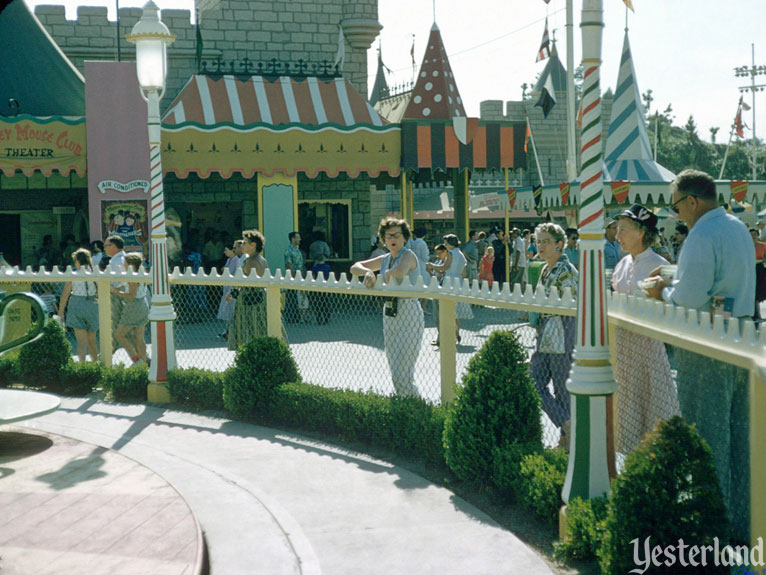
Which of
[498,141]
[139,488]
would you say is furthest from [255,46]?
[139,488]

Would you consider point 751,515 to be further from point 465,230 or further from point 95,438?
point 465,230

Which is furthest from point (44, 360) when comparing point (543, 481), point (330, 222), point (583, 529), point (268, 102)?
point (330, 222)

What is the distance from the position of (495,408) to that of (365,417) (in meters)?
1.61

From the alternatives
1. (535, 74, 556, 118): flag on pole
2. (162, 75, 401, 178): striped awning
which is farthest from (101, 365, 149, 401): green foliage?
(535, 74, 556, 118): flag on pole

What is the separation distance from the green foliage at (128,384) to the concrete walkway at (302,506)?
1.21 m

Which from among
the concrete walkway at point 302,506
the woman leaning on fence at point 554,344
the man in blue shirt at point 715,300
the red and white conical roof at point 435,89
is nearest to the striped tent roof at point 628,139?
the red and white conical roof at point 435,89

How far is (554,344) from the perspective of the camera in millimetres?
6086

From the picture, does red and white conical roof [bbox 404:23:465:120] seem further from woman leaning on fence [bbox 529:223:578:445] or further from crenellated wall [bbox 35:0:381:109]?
woman leaning on fence [bbox 529:223:578:445]

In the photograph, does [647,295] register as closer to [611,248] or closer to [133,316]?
[133,316]

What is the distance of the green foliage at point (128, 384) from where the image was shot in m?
9.04

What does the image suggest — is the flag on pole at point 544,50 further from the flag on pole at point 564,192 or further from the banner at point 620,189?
the banner at point 620,189

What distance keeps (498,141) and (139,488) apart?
47.8 ft

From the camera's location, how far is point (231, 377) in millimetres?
7902

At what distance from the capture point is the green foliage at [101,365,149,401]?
904 cm
